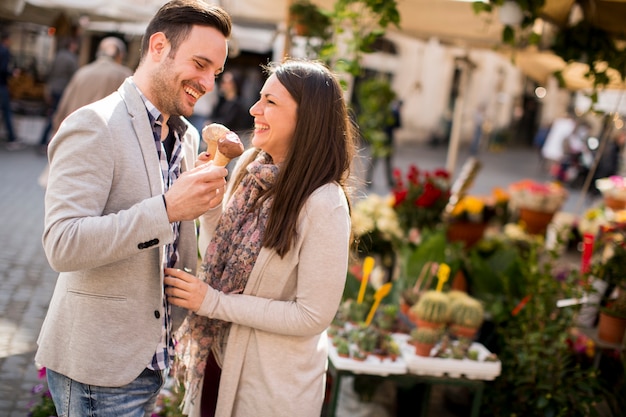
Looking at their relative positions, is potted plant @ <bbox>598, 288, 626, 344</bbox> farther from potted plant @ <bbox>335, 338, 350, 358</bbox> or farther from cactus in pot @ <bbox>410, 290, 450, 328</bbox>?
potted plant @ <bbox>335, 338, 350, 358</bbox>

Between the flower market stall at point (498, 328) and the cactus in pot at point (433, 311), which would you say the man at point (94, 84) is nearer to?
the flower market stall at point (498, 328)

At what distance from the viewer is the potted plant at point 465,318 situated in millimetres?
3775

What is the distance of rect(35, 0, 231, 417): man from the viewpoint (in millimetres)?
1696

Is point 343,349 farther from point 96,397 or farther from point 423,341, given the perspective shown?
point 96,397

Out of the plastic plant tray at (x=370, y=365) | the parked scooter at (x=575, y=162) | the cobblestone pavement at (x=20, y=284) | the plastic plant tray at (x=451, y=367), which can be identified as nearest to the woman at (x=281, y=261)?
the plastic plant tray at (x=370, y=365)

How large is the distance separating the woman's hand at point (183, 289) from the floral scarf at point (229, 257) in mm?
161

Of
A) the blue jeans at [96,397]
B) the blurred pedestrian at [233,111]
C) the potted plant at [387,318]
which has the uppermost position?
the blurred pedestrian at [233,111]

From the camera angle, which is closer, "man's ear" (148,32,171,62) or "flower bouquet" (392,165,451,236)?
"man's ear" (148,32,171,62)

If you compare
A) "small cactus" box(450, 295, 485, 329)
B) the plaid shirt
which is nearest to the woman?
the plaid shirt

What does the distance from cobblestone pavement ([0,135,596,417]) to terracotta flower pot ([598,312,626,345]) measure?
339cm

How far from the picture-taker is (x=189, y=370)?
2.25 m

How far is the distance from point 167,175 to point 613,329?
10.1 ft

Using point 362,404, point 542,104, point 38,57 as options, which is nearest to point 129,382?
point 362,404

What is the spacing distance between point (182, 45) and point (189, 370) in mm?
1079
